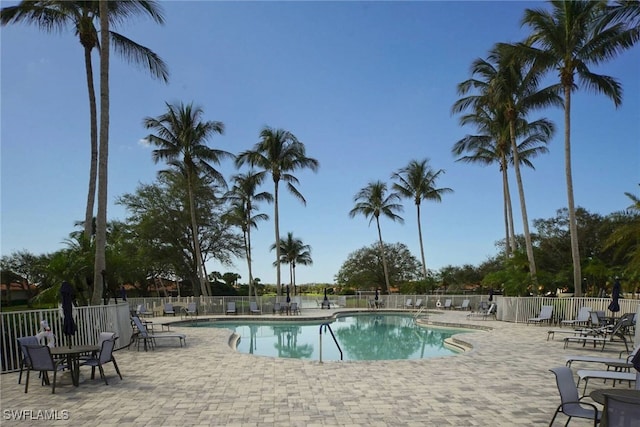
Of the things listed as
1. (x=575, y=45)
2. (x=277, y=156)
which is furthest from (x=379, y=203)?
(x=575, y=45)

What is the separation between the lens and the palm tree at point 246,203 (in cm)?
3291

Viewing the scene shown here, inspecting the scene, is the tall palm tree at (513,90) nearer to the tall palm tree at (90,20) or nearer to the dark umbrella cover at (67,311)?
the tall palm tree at (90,20)

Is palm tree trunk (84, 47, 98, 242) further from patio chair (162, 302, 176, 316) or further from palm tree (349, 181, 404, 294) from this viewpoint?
palm tree (349, 181, 404, 294)

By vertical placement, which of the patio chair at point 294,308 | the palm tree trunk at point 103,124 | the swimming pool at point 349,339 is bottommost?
the swimming pool at point 349,339

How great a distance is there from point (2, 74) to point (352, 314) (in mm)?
19979

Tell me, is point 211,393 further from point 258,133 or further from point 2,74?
point 258,133

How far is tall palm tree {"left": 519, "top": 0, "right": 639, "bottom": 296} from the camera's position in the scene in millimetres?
16750

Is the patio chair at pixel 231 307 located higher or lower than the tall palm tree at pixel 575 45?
lower

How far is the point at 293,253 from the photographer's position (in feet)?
150

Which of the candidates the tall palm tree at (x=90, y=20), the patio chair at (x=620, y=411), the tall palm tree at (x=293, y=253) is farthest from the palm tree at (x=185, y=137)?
the patio chair at (x=620, y=411)

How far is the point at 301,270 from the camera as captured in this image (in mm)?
47438

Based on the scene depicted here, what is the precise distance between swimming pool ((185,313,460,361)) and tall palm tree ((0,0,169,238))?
7327 millimetres

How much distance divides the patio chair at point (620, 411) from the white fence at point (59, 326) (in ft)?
26.1

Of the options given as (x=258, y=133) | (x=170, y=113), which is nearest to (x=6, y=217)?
(x=170, y=113)
